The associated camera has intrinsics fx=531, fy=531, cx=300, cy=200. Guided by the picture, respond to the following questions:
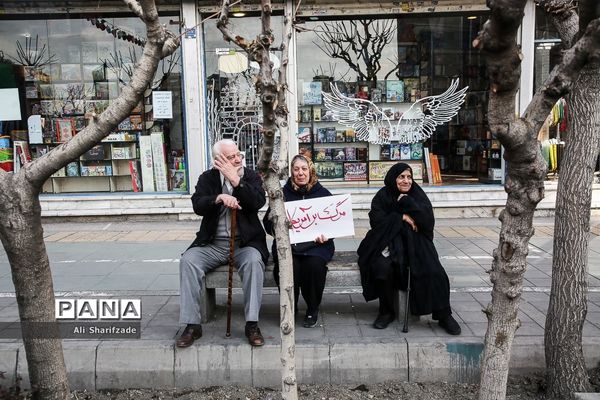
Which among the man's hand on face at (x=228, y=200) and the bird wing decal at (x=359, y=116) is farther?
the bird wing decal at (x=359, y=116)

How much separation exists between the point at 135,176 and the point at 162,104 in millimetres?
1426

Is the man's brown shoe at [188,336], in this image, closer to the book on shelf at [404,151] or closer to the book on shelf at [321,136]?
the book on shelf at [321,136]

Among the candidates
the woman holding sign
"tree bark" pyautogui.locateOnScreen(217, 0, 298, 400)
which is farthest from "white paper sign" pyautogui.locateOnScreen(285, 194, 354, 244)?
"tree bark" pyautogui.locateOnScreen(217, 0, 298, 400)

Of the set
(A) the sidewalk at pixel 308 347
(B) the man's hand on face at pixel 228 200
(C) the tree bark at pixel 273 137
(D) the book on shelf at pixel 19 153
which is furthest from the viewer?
(D) the book on shelf at pixel 19 153

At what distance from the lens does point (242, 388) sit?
3.79m

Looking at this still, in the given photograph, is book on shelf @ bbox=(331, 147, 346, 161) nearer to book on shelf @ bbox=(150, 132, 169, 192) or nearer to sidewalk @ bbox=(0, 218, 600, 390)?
book on shelf @ bbox=(150, 132, 169, 192)

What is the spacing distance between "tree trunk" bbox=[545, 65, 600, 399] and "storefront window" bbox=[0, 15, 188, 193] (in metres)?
6.88

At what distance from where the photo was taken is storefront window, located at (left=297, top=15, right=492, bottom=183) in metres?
9.15

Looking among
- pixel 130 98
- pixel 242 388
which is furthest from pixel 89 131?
pixel 242 388

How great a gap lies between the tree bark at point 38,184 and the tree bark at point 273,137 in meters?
0.40

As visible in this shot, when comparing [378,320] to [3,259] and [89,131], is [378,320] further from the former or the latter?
[3,259]

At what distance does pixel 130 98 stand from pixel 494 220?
24.7 feet

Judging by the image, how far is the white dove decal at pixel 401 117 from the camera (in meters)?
9.32

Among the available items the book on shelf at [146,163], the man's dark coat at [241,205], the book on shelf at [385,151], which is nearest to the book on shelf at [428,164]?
the book on shelf at [385,151]
